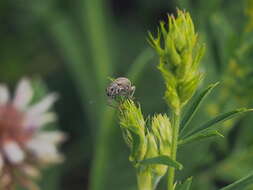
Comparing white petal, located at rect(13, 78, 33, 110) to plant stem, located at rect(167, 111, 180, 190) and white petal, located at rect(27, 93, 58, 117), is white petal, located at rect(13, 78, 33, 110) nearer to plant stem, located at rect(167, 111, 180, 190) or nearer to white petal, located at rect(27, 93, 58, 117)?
white petal, located at rect(27, 93, 58, 117)

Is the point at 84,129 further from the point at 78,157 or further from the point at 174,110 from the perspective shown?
the point at 174,110

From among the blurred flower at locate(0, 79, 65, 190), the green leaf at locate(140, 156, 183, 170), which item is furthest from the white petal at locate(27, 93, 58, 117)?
the green leaf at locate(140, 156, 183, 170)

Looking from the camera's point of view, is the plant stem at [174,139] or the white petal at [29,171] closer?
the plant stem at [174,139]

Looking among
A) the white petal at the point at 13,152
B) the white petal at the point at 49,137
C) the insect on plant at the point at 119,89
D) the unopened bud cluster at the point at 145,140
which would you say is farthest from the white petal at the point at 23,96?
the unopened bud cluster at the point at 145,140

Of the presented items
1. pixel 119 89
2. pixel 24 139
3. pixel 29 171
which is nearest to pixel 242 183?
pixel 119 89

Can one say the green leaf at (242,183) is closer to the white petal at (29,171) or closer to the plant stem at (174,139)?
the plant stem at (174,139)

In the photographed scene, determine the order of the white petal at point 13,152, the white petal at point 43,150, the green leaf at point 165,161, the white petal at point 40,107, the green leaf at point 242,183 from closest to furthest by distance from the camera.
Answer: the green leaf at point 165,161
the green leaf at point 242,183
the white petal at point 13,152
the white petal at point 43,150
the white petal at point 40,107

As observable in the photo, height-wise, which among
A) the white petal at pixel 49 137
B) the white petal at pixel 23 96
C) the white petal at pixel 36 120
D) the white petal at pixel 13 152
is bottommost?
the white petal at pixel 13 152
